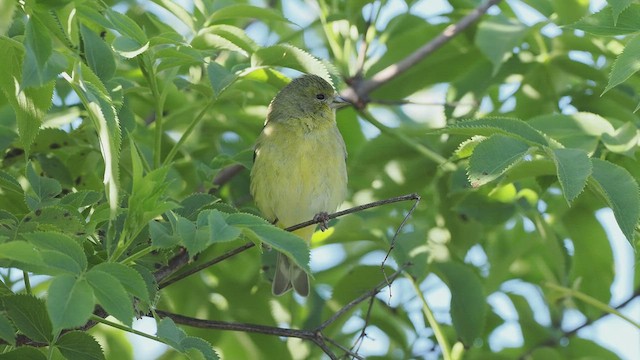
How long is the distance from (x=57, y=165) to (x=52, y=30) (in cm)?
127

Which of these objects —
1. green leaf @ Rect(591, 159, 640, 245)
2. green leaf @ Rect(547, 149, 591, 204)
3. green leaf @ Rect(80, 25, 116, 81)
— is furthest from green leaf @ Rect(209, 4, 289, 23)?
green leaf @ Rect(591, 159, 640, 245)

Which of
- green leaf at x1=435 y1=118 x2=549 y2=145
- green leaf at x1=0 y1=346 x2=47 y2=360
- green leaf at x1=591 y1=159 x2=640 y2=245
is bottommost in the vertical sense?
green leaf at x1=591 y1=159 x2=640 y2=245

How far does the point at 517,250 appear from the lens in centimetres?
461

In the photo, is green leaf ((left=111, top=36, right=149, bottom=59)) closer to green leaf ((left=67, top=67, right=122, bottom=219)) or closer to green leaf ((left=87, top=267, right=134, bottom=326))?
green leaf ((left=67, top=67, right=122, bottom=219))

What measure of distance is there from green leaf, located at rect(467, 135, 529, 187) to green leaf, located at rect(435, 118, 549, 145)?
2.5 inches

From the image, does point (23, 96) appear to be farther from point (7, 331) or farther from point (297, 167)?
point (297, 167)

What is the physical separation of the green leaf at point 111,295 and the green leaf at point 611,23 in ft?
5.14

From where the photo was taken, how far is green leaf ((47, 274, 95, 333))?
81.8 inches

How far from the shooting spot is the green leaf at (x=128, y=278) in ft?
7.65

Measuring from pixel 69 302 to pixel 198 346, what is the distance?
51 centimetres

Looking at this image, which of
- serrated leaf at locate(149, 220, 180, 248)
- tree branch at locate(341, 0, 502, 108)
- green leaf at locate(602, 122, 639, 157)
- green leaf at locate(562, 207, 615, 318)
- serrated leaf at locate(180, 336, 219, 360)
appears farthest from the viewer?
tree branch at locate(341, 0, 502, 108)

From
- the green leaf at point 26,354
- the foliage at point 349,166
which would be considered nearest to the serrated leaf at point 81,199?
the foliage at point 349,166

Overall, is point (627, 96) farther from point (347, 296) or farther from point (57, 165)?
point (57, 165)

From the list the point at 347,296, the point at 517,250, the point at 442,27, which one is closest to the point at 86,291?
A: the point at 347,296
